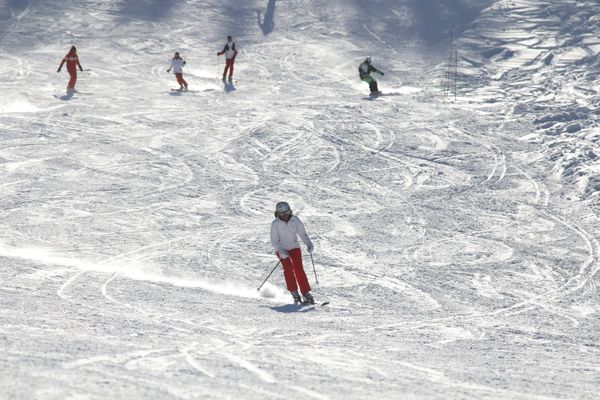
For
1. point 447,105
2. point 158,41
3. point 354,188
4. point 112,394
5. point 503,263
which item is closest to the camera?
point 112,394

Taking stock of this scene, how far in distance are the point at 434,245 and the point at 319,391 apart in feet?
27.1

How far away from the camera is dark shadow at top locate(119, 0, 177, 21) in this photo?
34.1 meters

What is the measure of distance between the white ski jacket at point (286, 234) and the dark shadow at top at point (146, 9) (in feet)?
80.2

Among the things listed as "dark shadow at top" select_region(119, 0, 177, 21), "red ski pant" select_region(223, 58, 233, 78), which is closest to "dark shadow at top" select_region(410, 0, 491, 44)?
"red ski pant" select_region(223, 58, 233, 78)

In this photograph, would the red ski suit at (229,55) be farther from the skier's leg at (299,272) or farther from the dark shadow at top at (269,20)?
the skier's leg at (299,272)

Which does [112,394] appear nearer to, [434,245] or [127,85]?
[434,245]

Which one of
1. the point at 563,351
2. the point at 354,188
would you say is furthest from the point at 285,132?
the point at 563,351

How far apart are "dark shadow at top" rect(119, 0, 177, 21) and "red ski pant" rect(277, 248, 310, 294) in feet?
80.2

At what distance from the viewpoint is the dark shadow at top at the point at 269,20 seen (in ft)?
108

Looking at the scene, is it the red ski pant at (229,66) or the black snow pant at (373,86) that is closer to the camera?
the black snow pant at (373,86)

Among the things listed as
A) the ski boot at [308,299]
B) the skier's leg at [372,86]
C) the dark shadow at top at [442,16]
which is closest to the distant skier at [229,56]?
the skier's leg at [372,86]

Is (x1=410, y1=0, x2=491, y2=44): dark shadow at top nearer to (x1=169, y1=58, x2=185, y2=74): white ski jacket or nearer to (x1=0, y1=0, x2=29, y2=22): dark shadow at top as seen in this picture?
→ (x1=169, y1=58, x2=185, y2=74): white ski jacket

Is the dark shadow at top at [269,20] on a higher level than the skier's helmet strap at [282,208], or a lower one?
higher

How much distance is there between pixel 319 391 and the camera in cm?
670
